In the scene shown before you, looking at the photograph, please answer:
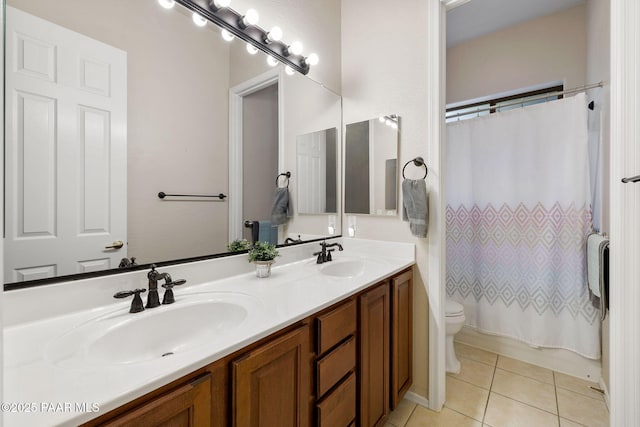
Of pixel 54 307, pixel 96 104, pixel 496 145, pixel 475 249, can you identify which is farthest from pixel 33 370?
pixel 496 145

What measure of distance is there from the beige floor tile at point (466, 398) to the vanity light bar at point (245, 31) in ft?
7.09

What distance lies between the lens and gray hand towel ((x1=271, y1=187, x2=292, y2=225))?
5.44 feet

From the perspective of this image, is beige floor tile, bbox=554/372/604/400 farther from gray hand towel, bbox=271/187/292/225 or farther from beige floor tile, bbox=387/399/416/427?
gray hand towel, bbox=271/187/292/225

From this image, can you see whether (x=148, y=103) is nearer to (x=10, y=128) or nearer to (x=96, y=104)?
(x=96, y=104)

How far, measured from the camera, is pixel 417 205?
163 cm

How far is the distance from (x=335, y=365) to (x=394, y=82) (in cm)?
160

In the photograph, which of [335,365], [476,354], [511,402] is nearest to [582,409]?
[511,402]

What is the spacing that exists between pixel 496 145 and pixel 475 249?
819mm

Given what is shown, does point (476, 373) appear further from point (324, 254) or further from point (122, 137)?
point (122, 137)

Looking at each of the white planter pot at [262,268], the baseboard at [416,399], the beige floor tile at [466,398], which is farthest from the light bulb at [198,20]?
the beige floor tile at [466,398]

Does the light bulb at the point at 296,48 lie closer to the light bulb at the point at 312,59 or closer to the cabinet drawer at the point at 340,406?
the light bulb at the point at 312,59

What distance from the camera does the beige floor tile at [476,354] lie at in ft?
7.14

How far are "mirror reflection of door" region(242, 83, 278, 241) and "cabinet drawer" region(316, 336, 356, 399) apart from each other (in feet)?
2.25

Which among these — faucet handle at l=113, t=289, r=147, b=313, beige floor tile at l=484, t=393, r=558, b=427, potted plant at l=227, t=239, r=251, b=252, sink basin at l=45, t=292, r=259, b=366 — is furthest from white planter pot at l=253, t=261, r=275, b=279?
beige floor tile at l=484, t=393, r=558, b=427
